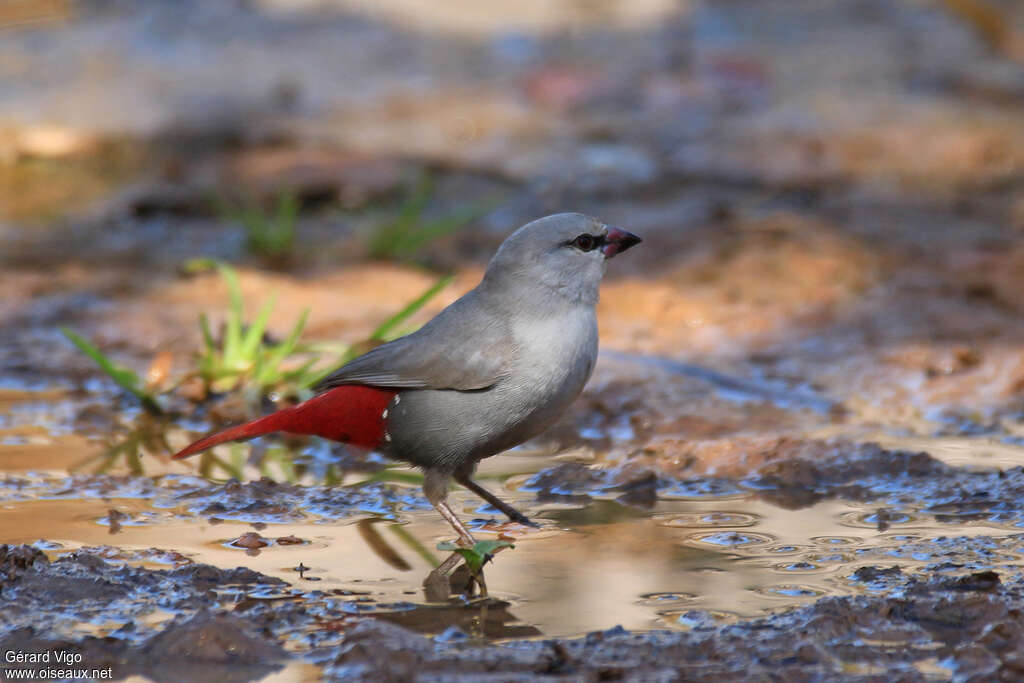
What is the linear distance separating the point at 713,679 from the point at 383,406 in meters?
1.37

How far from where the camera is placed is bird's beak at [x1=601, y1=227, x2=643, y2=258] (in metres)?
3.76

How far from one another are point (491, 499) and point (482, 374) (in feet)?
1.39

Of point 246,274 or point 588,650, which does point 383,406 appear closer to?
point 588,650

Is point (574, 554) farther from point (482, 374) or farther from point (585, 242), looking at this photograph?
point (585, 242)

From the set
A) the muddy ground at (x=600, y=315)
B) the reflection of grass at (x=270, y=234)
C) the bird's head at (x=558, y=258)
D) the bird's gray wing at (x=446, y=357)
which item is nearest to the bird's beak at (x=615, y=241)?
the bird's head at (x=558, y=258)

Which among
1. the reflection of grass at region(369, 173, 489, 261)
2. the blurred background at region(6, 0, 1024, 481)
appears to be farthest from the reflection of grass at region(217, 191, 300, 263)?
the reflection of grass at region(369, 173, 489, 261)

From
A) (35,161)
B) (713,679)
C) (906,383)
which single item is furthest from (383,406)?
(35,161)

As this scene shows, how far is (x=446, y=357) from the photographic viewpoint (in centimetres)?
354

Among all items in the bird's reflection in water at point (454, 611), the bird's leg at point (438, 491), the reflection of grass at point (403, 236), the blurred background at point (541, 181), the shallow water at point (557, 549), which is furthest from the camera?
the reflection of grass at point (403, 236)

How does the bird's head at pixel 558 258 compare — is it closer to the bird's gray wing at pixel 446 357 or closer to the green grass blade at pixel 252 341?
the bird's gray wing at pixel 446 357

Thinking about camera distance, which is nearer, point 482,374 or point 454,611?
point 454,611

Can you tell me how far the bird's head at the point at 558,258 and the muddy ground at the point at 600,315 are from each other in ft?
2.07

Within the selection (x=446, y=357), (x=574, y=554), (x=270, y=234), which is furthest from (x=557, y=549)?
(x=270, y=234)

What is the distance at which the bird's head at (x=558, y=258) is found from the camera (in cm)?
362
